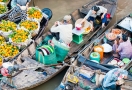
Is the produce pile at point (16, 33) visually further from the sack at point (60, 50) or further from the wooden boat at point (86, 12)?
the wooden boat at point (86, 12)

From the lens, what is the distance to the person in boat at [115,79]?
6.65 metres

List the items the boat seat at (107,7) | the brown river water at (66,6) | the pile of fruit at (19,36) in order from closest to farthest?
the pile of fruit at (19,36) < the boat seat at (107,7) < the brown river water at (66,6)

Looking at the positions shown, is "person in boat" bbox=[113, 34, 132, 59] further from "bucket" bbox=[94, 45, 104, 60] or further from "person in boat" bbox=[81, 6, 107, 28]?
"person in boat" bbox=[81, 6, 107, 28]

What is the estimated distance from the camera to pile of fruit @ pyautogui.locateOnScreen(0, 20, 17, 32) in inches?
349

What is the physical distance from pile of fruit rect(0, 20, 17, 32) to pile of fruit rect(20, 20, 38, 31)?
0.72 feet

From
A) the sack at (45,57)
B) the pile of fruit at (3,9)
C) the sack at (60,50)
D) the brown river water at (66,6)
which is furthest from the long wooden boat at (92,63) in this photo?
the pile of fruit at (3,9)

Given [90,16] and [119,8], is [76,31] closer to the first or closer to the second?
[90,16]

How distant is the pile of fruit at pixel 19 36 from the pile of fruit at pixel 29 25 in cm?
21

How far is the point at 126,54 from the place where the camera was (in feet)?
27.0

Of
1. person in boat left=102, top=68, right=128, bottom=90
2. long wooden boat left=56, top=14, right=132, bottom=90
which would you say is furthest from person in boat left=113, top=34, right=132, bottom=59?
person in boat left=102, top=68, right=128, bottom=90

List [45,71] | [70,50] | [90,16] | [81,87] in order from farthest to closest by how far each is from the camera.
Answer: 1. [90,16]
2. [70,50]
3. [45,71]
4. [81,87]

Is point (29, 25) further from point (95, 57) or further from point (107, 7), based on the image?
point (107, 7)

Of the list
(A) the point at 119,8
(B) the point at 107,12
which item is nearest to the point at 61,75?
(B) the point at 107,12

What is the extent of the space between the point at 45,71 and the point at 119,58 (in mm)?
1888
